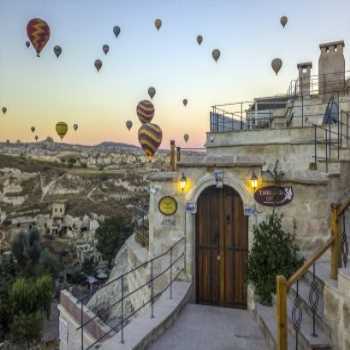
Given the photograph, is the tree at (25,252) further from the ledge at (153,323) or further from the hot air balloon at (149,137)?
the ledge at (153,323)

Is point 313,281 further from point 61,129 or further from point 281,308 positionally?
point 61,129

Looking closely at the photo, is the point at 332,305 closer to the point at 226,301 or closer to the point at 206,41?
the point at 226,301

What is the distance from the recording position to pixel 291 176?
585 cm

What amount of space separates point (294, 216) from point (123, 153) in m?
98.6

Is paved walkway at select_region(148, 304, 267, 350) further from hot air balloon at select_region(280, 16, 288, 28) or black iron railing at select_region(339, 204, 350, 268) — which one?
hot air balloon at select_region(280, 16, 288, 28)

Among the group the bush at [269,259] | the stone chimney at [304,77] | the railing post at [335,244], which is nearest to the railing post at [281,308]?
the railing post at [335,244]

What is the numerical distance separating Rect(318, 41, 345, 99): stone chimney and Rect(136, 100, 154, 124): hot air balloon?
30.6 feet

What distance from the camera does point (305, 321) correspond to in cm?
421

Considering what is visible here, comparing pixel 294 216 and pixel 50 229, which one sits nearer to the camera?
pixel 294 216

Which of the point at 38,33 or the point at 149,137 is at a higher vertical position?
the point at 38,33

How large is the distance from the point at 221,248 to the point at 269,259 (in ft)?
3.87

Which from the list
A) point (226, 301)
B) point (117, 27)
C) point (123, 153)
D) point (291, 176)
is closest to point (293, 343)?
point (226, 301)

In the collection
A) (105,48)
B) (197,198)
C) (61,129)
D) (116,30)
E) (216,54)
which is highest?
(116,30)

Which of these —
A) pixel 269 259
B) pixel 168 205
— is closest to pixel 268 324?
pixel 269 259
